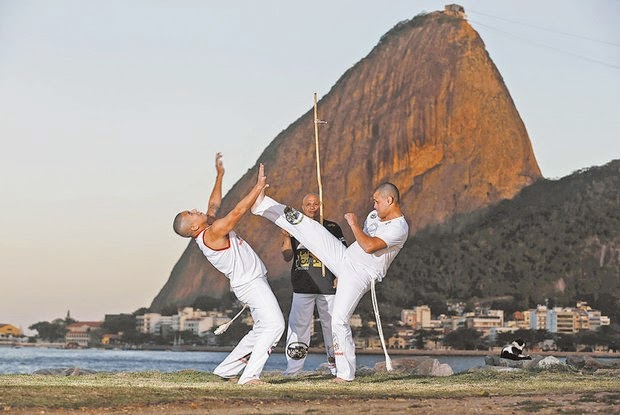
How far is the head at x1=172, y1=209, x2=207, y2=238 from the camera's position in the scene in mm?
12898

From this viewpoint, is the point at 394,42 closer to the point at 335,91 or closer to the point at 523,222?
the point at 335,91

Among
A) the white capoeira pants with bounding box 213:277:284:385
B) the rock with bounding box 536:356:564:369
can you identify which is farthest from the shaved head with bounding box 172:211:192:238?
the rock with bounding box 536:356:564:369

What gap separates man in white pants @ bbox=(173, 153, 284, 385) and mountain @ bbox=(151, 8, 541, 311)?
420ft

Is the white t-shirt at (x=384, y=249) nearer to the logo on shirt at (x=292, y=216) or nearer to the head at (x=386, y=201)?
the head at (x=386, y=201)

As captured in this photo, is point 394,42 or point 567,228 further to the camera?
point 394,42

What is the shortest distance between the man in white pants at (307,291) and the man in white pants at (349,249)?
3.39 ft

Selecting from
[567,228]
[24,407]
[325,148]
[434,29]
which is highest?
[434,29]

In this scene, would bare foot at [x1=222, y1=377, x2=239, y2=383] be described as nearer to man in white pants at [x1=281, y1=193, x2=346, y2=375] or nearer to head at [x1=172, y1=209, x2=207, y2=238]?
man in white pants at [x1=281, y1=193, x2=346, y2=375]

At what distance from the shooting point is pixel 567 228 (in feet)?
426

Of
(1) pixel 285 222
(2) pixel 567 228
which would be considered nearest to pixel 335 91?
(2) pixel 567 228

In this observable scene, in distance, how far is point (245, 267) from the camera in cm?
1309

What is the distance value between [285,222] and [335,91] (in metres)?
157

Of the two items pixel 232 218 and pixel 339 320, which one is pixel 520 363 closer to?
pixel 339 320

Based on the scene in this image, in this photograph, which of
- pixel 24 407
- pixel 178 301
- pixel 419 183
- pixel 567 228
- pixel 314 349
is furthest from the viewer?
pixel 178 301
